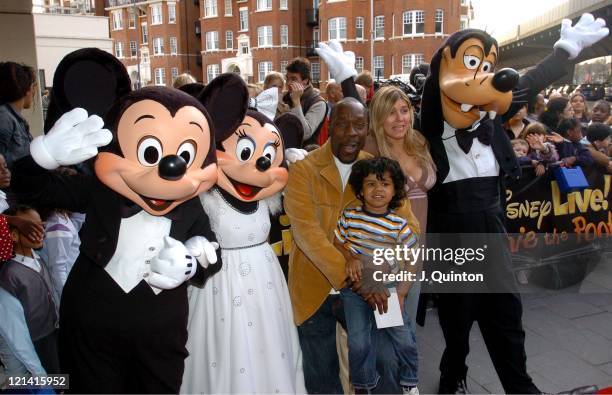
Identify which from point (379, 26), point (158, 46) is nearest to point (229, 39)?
point (158, 46)

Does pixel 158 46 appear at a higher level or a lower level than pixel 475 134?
higher

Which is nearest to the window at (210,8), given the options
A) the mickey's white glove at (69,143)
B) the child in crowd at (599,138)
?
the child in crowd at (599,138)

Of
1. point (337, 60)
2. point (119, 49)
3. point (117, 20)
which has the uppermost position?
point (117, 20)

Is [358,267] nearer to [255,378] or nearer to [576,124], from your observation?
[255,378]

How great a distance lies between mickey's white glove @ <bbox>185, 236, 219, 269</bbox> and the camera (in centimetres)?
214

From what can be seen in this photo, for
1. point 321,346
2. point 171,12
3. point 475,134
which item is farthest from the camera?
point 171,12

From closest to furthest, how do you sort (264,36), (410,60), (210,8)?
(410,60), (264,36), (210,8)

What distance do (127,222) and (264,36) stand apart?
37212 millimetres

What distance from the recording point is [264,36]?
123 ft

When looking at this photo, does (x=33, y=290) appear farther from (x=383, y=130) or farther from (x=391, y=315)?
(x=383, y=130)

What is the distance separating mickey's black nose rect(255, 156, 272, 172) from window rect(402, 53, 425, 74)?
96.6 feet

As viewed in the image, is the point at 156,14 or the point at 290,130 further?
the point at 156,14

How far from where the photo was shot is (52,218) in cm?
321

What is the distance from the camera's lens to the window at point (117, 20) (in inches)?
1871
